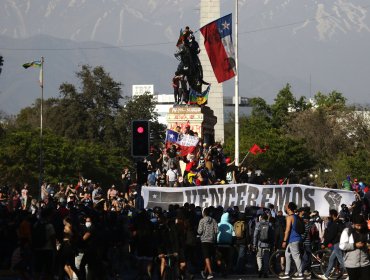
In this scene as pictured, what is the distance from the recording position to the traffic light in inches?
1157

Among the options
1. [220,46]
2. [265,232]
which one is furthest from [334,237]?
[220,46]

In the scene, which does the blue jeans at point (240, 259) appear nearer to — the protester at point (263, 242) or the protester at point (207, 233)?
the protester at point (263, 242)

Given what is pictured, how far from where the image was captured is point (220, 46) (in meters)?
54.3

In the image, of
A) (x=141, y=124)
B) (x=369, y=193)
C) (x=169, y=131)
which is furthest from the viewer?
(x=169, y=131)

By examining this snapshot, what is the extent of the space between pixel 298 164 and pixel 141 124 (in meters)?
64.5

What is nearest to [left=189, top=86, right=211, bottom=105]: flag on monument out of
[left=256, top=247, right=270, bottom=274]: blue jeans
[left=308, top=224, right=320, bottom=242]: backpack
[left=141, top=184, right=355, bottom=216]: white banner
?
[left=141, top=184, right=355, bottom=216]: white banner

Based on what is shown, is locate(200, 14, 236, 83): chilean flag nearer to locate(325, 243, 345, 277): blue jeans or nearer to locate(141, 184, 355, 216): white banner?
locate(141, 184, 355, 216): white banner

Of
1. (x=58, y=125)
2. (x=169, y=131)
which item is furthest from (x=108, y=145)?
(x=169, y=131)

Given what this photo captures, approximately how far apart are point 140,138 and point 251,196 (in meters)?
6.39

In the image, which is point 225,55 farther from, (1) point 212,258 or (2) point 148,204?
(1) point 212,258

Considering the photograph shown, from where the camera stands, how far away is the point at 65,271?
2641cm

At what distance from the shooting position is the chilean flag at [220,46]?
5419 cm

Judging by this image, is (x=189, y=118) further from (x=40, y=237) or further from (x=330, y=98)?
(x=330, y=98)

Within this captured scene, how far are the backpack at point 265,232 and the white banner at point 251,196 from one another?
3566 mm
